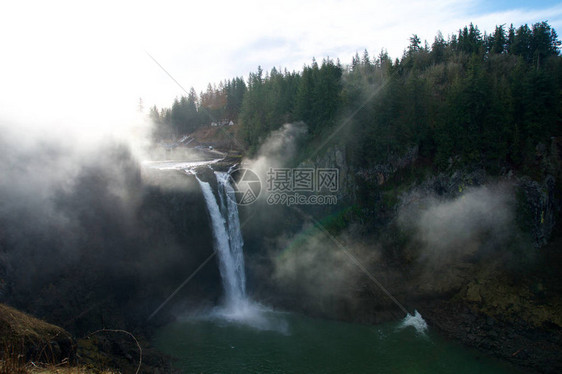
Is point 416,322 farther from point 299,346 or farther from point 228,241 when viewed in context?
point 228,241

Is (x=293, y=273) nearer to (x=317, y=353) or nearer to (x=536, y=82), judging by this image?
(x=317, y=353)

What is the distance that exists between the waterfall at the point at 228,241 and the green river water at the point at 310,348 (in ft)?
8.55

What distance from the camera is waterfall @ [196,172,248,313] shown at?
23.2 metres

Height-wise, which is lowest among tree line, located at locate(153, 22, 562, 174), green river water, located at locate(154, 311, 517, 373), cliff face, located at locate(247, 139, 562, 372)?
green river water, located at locate(154, 311, 517, 373)

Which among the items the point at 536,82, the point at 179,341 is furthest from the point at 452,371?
the point at 536,82

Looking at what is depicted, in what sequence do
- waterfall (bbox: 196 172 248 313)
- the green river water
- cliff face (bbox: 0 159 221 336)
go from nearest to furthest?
cliff face (bbox: 0 159 221 336)
the green river water
waterfall (bbox: 196 172 248 313)

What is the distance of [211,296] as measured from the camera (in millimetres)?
22875

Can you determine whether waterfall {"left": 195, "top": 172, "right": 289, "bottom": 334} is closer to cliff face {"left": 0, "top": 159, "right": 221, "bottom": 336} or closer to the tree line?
cliff face {"left": 0, "top": 159, "right": 221, "bottom": 336}

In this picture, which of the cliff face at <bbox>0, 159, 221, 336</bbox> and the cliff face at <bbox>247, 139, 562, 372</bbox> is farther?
the cliff face at <bbox>247, 139, 562, 372</bbox>

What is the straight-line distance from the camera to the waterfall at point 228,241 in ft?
76.1

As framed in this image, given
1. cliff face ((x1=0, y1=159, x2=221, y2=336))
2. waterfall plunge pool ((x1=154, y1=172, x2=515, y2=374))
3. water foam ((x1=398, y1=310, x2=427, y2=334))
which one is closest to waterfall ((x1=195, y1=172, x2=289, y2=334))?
waterfall plunge pool ((x1=154, y1=172, x2=515, y2=374))

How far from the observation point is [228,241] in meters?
23.9

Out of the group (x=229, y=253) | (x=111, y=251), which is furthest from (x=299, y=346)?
(x=111, y=251)

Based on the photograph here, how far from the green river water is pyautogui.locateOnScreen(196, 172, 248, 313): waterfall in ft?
8.55
